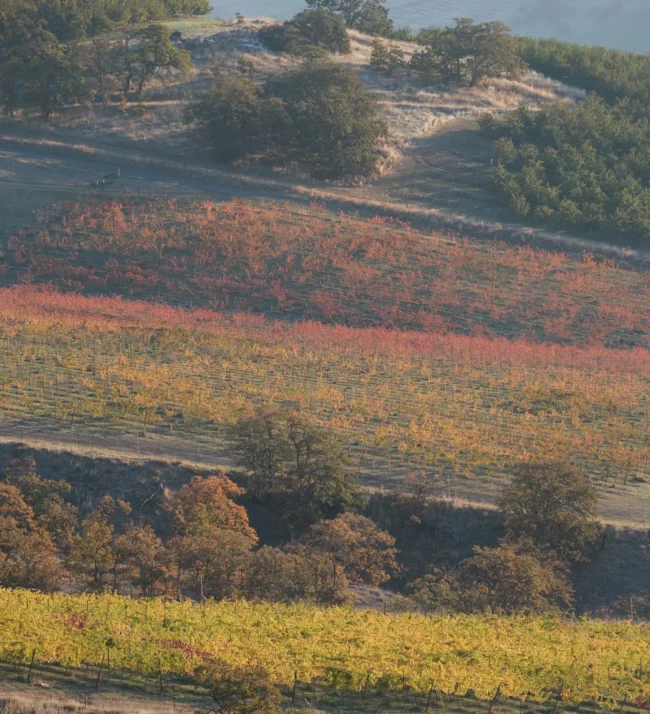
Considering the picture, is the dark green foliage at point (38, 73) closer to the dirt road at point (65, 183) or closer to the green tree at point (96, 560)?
the dirt road at point (65, 183)

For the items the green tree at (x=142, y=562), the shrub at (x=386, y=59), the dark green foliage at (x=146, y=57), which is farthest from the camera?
the shrub at (x=386, y=59)

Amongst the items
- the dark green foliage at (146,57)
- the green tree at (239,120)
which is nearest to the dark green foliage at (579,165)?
the green tree at (239,120)

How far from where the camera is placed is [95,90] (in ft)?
304

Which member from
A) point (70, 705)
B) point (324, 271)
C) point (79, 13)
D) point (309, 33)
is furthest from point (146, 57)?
point (70, 705)

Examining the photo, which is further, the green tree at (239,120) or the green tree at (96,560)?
the green tree at (239,120)

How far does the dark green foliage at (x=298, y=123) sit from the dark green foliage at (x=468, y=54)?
1706cm

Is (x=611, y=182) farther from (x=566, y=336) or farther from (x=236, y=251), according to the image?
(x=236, y=251)

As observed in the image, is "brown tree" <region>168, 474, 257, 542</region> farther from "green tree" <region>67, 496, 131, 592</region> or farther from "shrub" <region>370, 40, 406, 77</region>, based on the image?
"shrub" <region>370, 40, 406, 77</region>

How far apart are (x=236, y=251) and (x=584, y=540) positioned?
38.1 metres

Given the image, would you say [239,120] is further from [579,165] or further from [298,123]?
[579,165]

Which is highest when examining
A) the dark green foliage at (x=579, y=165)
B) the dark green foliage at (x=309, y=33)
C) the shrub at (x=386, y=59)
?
the dark green foliage at (x=309, y=33)

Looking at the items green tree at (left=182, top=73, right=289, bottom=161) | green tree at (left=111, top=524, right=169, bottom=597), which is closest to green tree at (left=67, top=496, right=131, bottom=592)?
green tree at (left=111, top=524, right=169, bottom=597)

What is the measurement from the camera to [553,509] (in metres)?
41.0

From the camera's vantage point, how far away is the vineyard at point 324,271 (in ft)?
225
